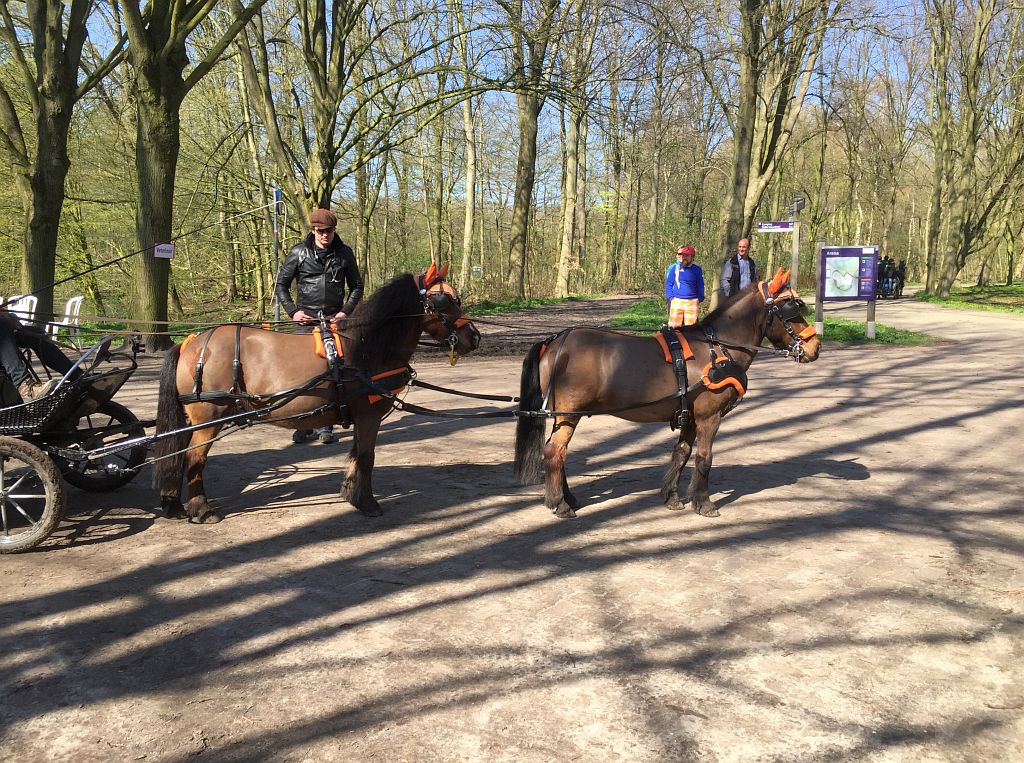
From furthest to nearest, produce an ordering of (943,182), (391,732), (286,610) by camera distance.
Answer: (943,182), (286,610), (391,732)

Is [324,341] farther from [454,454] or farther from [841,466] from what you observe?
[841,466]

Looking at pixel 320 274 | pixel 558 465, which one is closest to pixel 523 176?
pixel 320 274

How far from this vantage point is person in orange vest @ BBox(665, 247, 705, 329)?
11297 millimetres

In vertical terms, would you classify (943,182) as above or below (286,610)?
above

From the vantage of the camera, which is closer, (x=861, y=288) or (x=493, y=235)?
(x=861, y=288)

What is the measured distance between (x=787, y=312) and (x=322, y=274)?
→ 3907mm

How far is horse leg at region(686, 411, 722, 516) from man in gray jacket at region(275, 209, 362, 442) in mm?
3042

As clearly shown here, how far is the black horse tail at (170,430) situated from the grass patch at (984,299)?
27529 millimetres

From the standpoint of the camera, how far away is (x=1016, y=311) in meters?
24.8

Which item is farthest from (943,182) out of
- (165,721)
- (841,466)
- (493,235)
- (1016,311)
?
(165,721)

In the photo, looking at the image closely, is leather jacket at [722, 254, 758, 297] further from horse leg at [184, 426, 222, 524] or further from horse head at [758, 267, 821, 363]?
horse leg at [184, 426, 222, 524]

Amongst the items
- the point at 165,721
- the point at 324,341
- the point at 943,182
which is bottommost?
the point at 165,721

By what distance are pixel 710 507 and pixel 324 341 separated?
9.89 ft

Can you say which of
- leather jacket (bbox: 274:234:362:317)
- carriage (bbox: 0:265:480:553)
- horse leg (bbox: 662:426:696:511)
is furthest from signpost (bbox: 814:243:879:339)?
carriage (bbox: 0:265:480:553)
